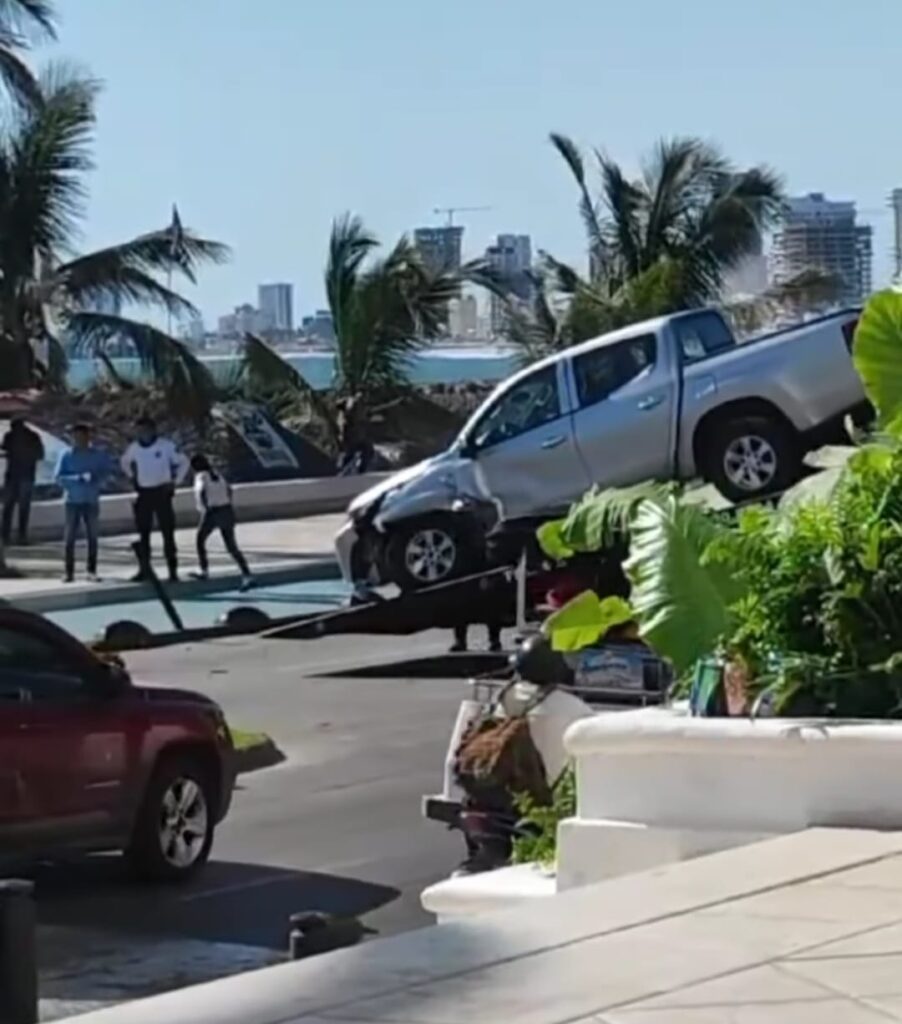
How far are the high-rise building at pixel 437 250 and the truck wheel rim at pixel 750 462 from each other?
2449cm

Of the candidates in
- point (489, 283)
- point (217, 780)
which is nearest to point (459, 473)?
point (217, 780)

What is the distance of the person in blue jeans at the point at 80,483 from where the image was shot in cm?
3103

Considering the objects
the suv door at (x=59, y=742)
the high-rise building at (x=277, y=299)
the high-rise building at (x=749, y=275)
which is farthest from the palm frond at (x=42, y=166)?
the high-rise building at (x=277, y=299)

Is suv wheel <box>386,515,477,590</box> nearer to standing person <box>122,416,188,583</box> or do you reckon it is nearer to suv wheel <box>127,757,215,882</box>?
standing person <box>122,416,188,583</box>

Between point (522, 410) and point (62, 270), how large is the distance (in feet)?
64.1

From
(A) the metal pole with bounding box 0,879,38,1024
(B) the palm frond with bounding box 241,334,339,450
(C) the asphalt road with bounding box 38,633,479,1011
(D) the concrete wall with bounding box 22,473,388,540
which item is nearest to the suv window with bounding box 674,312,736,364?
(C) the asphalt road with bounding box 38,633,479,1011

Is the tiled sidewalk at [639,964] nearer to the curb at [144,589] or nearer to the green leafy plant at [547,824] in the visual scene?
the green leafy plant at [547,824]

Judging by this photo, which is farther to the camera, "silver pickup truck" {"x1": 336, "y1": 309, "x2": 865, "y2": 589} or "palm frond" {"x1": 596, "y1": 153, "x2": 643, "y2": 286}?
"palm frond" {"x1": 596, "y1": 153, "x2": 643, "y2": 286}

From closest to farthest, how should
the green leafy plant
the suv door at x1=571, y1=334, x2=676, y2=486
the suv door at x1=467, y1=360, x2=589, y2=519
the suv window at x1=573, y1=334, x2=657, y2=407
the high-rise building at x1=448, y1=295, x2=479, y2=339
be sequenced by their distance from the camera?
1. the green leafy plant
2. the suv door at x1=571, y1=334, x2=676, y2=486
3. the suv door at x1=467, y1=360, x2=589, y2=519
4. the suv window at x1=573, y1=334, x2=657, y2=407
5. the high-rise building at x1=448, y1=295, x2=479, y2=339

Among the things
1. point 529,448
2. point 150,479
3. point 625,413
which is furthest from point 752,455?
point 150,479

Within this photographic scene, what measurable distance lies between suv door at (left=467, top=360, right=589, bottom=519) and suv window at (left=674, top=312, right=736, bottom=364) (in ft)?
3.94

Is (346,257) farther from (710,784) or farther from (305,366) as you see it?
(710,784)

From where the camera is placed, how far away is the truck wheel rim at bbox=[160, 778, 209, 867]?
13234 millimetres

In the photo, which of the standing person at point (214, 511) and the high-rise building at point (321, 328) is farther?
the high-rise building at point (321, 328)
